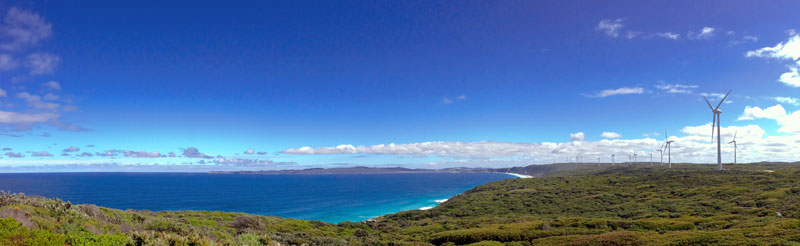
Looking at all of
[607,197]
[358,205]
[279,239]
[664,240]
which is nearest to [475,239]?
[664,240]

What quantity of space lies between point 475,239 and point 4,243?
26.5 metres

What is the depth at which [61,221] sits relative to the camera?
1409 cm

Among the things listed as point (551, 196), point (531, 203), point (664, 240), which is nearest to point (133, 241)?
point (664, 240)

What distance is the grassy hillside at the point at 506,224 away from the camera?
13320 millimetres

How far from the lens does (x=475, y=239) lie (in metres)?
28.9

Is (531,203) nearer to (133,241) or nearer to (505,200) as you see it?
(505,200)

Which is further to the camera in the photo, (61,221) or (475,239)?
(475,239)

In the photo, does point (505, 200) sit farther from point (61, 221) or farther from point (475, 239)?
point (61, 221)

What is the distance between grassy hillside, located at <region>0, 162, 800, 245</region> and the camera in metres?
13.3

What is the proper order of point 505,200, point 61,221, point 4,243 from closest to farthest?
point 4,243, point 61,221, point 505,200

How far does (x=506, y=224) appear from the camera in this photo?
38281 millimetres

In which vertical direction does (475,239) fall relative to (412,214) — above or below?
above

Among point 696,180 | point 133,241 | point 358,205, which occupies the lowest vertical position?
point 358,205

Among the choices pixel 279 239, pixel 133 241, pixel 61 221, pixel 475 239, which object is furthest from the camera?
pixel 475 239
